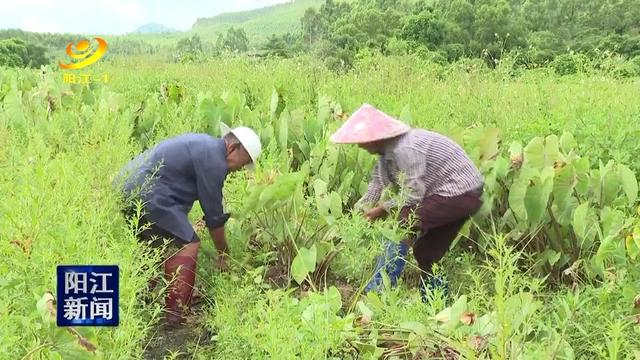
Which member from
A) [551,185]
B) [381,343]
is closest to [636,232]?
[551,185]

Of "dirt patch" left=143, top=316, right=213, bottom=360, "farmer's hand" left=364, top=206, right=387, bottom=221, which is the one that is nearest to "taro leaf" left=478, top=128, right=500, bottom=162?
"farmer's hand" left=364, top=206, right=387, bottom=221

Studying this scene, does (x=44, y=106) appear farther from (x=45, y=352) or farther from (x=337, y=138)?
(x=45, y=352)

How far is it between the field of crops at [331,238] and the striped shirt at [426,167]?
0.29m

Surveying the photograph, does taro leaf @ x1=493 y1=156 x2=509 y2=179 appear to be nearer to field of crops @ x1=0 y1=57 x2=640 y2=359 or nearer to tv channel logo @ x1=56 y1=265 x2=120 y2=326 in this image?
field of crops @ x1=0 y1=57 x2=640 y2=359

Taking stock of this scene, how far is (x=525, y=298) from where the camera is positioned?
2287 mm

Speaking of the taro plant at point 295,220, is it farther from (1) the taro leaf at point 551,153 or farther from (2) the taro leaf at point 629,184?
(2) the taro leaf at point 629,184

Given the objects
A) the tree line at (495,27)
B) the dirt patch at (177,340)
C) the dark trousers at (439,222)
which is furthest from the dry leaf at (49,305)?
the tree line at (495,27)

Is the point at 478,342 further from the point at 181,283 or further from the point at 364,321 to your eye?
the point at 181,283

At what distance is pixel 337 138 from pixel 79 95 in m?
3.51

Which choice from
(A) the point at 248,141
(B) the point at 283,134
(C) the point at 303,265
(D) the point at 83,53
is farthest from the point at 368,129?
(D) the point at 83,53

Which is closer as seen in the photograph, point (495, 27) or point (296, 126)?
point (296, 126)

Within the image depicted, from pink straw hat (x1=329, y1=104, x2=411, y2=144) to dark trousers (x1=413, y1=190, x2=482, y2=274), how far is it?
43cm

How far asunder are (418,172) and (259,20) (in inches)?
4064

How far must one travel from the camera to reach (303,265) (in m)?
3.17
